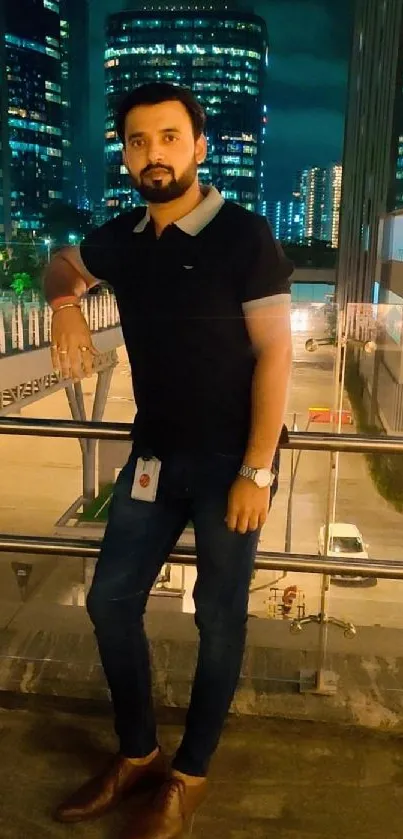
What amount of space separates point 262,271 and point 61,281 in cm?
48

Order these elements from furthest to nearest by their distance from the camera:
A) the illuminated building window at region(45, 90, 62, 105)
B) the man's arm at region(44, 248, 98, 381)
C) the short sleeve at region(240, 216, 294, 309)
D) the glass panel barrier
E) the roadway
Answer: the illuminated building window at region(45, 90, 62, 105)
the roadway
the glass panel barrier
the man's arm at region(44, 248, 98, 381)
the short sleeve at region(240, 216, 294, 309)

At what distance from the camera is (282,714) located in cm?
191

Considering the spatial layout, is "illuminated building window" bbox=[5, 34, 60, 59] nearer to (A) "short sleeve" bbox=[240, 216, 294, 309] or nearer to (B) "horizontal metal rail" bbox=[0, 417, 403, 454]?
(B) "horizontal metal rail" bbox=[0, 417, 403, 454]

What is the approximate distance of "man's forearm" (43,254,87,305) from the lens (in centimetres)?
149

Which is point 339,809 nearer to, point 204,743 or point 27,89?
point 204,743

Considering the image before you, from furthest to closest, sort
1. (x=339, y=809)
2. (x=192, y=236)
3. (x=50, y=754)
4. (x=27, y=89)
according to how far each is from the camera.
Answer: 1. (x=27, y=89)
2. (x=50, y=754)
3. (x=339, y=809)
4. (x=192, y=236)

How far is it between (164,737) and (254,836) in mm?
398

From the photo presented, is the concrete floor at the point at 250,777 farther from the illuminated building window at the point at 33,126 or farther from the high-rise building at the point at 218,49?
the illuminated building window at the point at 33,126

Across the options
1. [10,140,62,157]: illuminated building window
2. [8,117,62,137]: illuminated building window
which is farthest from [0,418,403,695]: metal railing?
[8,117,62,137]: illuminated building window

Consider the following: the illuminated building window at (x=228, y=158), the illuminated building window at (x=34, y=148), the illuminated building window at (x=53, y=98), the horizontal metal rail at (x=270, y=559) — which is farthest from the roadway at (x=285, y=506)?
the illuminated building window at (x=53, y=98)

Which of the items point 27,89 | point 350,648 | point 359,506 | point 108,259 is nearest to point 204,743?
point 350,648

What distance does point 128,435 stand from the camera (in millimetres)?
1719

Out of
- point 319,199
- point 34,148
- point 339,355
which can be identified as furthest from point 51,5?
point 339,355

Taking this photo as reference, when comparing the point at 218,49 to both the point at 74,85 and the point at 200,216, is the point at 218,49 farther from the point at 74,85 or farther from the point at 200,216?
the point at 74,85
